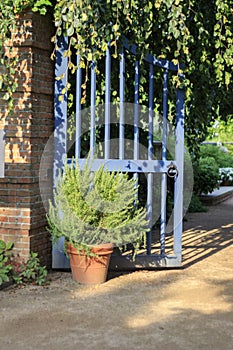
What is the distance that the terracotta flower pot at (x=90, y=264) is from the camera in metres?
5.21

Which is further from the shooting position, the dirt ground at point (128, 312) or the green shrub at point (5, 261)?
the green shrub at point (5, 261)

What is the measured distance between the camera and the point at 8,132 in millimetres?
5387

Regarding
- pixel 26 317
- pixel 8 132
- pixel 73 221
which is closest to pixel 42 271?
pixel 73 221

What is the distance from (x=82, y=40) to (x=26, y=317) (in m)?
2.35

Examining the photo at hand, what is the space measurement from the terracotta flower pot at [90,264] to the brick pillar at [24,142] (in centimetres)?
44

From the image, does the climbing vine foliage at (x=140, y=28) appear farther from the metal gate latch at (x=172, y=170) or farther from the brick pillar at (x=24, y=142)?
the metal gate latch at (x=172, y=170)

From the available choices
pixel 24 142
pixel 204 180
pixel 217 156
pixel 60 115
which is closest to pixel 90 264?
pixel 24 142

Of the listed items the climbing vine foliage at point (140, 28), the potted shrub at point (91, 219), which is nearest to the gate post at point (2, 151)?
the climbing vine foliage at point (140, 28)

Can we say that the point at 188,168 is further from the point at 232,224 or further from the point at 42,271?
the point at 42,271

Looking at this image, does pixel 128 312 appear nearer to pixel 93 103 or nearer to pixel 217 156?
pixel 93 103

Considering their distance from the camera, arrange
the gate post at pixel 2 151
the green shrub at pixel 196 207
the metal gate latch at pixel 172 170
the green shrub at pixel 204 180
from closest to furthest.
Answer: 1. the gate post at pixel 2 151
2. the metal gate latch at pixel 172 170
3. the green shrub at pixel 196 207
4. the green shrub at pixel 204 180

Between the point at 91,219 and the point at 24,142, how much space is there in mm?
979

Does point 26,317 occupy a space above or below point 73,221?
below

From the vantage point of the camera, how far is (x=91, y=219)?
5.21 meters
